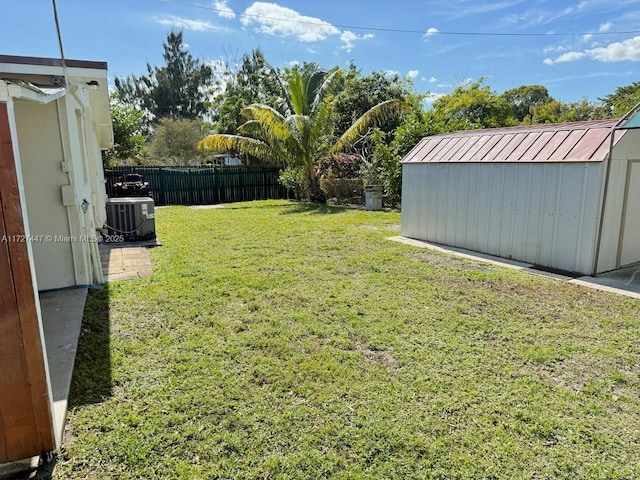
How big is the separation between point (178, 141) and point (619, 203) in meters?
29.2

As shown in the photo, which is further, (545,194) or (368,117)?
(368,117)

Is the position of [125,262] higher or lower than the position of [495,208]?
lower

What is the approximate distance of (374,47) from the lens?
963 inches

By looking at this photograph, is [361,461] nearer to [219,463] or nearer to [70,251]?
[219,463]

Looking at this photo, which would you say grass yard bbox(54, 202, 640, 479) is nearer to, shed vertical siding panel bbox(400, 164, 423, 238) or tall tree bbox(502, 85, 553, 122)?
shed vertical siding panel bbox(400, 164, 423, 238)

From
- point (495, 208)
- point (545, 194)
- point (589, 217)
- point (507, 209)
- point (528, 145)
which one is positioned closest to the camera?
point (589, 217)

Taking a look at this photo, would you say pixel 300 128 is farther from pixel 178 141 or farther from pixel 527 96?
pixel 527 96

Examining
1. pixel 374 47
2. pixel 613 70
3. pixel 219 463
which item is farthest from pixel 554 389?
pixel 613 70

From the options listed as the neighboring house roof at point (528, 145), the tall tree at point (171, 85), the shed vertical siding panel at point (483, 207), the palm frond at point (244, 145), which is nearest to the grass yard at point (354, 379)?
the shed vertical siding panel at point (483, 207)

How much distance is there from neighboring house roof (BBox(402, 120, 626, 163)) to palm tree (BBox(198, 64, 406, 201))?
6796 millimetres

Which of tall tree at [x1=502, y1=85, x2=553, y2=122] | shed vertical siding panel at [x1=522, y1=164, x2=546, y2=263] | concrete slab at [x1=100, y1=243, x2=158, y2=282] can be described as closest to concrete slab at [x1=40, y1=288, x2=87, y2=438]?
concrete slab at [x1=100, y1=243, x2=158, y2=282]

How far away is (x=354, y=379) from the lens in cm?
335

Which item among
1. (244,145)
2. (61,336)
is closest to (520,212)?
(61,336)

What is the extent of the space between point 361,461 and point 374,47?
84.6 ft
